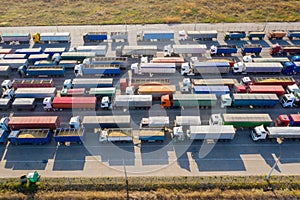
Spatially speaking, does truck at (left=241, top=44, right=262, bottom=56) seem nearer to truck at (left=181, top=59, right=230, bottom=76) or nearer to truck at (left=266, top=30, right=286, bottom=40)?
truck at (left=266, top=30, right=286, bottom=40)

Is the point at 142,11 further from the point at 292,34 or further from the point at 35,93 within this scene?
the point at 35,93

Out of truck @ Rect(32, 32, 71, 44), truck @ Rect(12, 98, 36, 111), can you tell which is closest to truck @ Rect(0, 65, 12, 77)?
truck @ Rect(12, 98, 36, 111)

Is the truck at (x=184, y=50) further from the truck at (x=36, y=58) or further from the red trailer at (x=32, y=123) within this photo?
the red trailer at (x=32, y=123)

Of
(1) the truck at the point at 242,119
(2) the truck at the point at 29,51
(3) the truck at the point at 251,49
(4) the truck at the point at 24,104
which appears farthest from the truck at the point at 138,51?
(1) the truck at the point at 242,119

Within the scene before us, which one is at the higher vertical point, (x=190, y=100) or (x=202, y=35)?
(x=202, y=35)

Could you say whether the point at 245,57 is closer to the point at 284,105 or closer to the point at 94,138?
the point at 284,105

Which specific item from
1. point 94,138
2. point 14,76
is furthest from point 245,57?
point 14,76

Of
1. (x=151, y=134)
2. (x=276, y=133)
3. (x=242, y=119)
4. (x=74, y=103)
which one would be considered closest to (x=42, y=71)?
(x=74, y=103)
